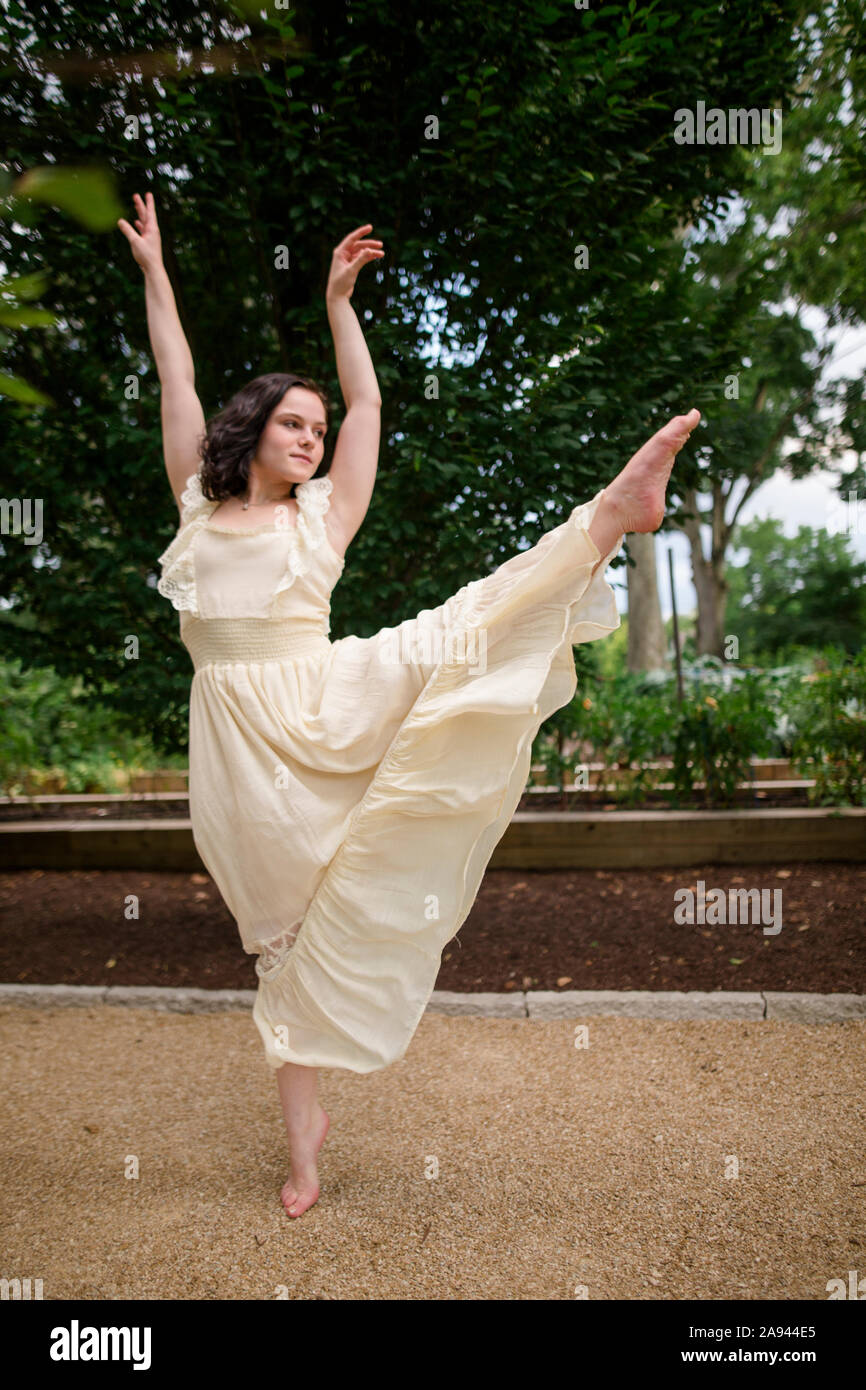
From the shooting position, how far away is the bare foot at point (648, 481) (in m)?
1.72

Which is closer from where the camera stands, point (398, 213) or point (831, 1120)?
point (831, 1120)

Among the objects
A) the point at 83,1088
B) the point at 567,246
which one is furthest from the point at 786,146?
the point at 83,1088

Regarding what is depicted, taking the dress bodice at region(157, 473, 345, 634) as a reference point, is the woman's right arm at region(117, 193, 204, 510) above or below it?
above

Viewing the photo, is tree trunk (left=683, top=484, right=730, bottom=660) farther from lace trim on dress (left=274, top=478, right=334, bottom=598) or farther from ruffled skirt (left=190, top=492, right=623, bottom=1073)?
ruffled skirt (left=190, top=492, right=623, bottom=1073)

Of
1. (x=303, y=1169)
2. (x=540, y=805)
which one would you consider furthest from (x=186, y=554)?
(x=540, y=805)

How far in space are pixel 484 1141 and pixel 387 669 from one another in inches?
56.8

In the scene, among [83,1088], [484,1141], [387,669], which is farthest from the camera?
[83,1088]

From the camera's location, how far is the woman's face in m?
2.32

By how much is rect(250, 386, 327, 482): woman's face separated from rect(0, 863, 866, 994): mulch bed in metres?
2.30

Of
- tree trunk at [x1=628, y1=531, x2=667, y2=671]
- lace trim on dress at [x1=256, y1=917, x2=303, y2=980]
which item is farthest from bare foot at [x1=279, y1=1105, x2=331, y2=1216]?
tree trunk at [x1=628, y1=531, x2=667, y2=671]

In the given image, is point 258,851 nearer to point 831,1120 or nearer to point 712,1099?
point 712,1099

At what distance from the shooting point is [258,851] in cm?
Result: 210

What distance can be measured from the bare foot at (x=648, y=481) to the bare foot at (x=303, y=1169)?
5.63ft

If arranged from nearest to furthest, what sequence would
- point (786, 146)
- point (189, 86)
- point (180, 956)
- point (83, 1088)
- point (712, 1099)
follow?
point (712, 1099)
point (83, 1088)
point (189, 86)
point (180, 956)
point (786, 146)
